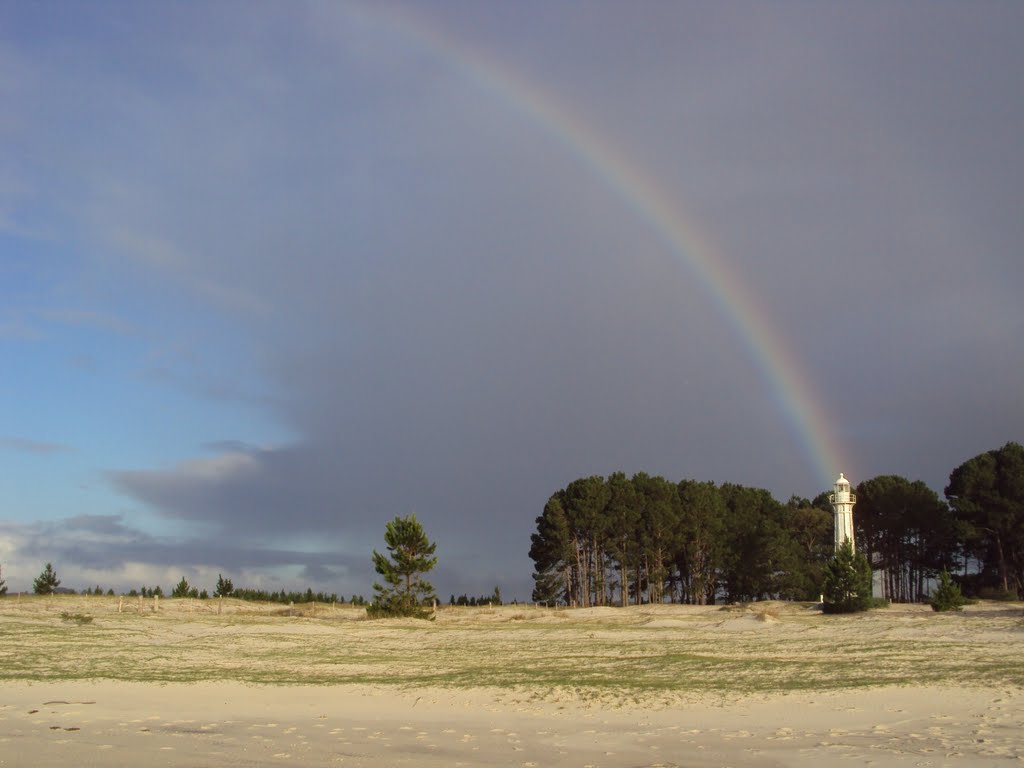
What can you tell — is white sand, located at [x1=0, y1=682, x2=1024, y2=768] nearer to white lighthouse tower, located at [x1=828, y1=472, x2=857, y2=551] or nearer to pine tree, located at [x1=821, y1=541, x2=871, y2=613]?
pine tree, located at [x1=821, y1=541, x2=871, y2=613]

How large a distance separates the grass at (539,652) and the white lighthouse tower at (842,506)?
24.7m

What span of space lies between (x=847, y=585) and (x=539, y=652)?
86.9 feet

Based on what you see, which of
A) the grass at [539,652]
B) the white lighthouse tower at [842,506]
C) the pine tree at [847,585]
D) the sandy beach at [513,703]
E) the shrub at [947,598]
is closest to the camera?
the sandy beach at [513,703]

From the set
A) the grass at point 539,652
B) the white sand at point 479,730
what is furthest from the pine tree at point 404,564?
the white sand at point 479,730

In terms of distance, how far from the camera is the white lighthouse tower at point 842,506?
75.7m

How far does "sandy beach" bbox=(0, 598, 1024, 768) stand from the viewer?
13812 millimetres

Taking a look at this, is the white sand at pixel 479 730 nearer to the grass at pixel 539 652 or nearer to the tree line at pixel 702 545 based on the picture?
the grass at pixel 539 652

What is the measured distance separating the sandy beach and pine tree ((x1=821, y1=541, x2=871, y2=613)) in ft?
44.5

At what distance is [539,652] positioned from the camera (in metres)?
33.9

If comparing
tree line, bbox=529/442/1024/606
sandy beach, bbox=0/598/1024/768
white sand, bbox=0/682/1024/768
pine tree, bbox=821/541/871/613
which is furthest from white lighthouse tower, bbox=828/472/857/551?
white sand, bbox=0/682/1024/768

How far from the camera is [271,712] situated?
1877cm

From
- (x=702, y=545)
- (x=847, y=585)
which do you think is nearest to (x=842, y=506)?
(x=702, y=545)

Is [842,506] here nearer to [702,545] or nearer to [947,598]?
[702,545]

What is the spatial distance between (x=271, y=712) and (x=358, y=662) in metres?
12.0
